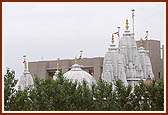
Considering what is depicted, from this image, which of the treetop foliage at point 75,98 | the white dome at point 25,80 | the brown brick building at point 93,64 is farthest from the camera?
the brown brick building at point 93,64

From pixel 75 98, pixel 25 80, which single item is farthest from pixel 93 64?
pixel 75 98

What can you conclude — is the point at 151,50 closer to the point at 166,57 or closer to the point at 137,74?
the point at 137,74

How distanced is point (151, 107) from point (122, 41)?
17514mm

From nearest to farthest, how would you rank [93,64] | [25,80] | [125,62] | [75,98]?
[75,98]
[125,62]
[25,80]
[93,64]

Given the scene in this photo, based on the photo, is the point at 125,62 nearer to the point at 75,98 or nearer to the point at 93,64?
the point at 93,64

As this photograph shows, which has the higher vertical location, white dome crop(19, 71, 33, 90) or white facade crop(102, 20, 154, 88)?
white facade crop(102, 20, 154, 88)

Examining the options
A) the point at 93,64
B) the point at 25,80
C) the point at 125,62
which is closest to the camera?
the point at 125,62

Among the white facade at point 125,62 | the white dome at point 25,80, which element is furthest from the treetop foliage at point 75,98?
the white dome at point 25,80

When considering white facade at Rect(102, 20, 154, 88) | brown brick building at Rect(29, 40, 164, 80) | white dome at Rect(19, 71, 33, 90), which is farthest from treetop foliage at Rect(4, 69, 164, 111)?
brown brick building at Rect(29, 40, 164, 80)

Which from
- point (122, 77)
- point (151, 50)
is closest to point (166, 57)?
point (122, 77)

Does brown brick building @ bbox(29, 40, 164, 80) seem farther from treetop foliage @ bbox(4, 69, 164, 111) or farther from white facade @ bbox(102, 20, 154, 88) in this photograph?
treetop foliage @ bbox(4, 69, 164, 111)

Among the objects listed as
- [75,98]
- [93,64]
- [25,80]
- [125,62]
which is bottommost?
[75,98]

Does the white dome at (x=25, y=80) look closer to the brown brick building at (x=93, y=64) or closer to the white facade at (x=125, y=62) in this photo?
the brown brick building at (x=93, y=64)

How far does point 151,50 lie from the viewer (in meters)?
41.3
